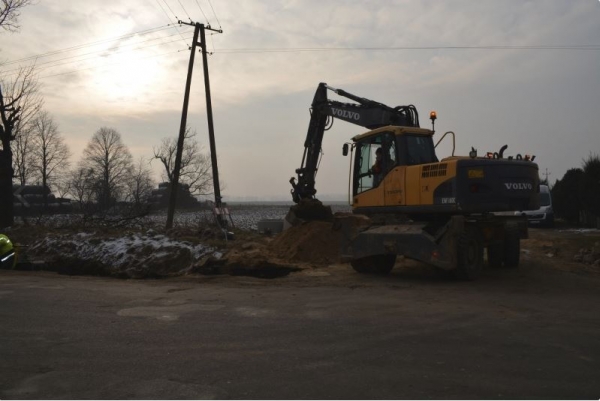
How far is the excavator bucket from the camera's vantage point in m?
17.6

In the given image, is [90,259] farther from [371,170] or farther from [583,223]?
[583,223]

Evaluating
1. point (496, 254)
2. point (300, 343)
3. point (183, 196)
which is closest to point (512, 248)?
point (496, 254)

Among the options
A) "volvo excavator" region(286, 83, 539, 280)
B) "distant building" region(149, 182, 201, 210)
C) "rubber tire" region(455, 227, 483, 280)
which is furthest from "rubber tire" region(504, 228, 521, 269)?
"distant building" region(149, 182, 201, 210)

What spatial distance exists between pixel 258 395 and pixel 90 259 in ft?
44.9

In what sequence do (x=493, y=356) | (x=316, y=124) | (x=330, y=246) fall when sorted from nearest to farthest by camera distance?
1. (x=493, y=356)
2. (x=330, y=246)
3. (x=316, y=124)

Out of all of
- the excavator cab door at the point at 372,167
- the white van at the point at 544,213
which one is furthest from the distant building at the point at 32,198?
the excavator cab door at the point at 372,167

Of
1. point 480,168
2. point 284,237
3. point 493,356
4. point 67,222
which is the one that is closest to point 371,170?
point 480,168

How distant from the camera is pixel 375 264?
13312 millimetres

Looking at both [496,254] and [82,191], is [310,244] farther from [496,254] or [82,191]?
[82,191]

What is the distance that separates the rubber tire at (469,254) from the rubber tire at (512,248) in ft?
6.54

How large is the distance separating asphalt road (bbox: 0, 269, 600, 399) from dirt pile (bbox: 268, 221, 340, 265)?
14.8ft

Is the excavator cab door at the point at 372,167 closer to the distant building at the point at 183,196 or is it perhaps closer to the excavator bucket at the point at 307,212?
the excavator bucket at the point at 307,212

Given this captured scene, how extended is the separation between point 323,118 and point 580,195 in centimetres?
1903

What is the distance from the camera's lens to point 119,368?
5656mm
